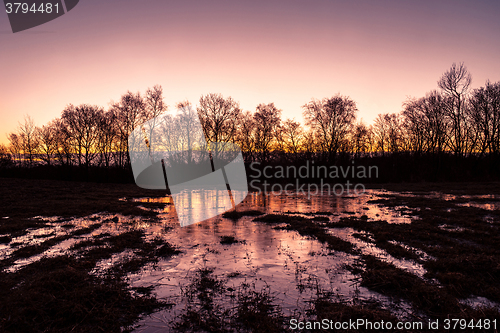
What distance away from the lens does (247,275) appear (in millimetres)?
6602

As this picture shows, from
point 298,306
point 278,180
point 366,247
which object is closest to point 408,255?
point 366,247

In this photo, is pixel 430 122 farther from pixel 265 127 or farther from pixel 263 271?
pixel 263 271

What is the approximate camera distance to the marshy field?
464 centimetres

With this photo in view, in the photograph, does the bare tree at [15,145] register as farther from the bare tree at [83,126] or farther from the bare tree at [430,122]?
the bare tree at [430,122]

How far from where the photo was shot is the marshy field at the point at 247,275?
4637 mm

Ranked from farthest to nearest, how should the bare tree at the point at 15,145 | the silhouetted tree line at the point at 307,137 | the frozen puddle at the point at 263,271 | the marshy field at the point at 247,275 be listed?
the bare tree at the point at 15,145, the silhouetted tree line at the point at 307,137, the frozen puddle at the point at 263,271, the marshy field at the point at 247,275

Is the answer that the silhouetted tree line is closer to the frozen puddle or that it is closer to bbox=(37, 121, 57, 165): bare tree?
bbox=(37, 121, 57, 165): bare tree

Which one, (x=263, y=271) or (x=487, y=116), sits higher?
(x=487, y=116)

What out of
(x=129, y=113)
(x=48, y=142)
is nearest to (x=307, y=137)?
(x=129, y=113)

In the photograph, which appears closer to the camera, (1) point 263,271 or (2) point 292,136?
(1) point 263,271

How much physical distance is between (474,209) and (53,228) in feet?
69.2

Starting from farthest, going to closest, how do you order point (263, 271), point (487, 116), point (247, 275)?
point (487, 116), point (263, 271), point (247, 275)

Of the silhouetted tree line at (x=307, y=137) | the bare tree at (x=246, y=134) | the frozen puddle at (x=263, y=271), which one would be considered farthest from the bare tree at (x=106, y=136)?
the frozen puddle at (x=263, y=271)

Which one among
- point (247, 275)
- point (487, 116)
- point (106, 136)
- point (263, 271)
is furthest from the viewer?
point (106, 136)
